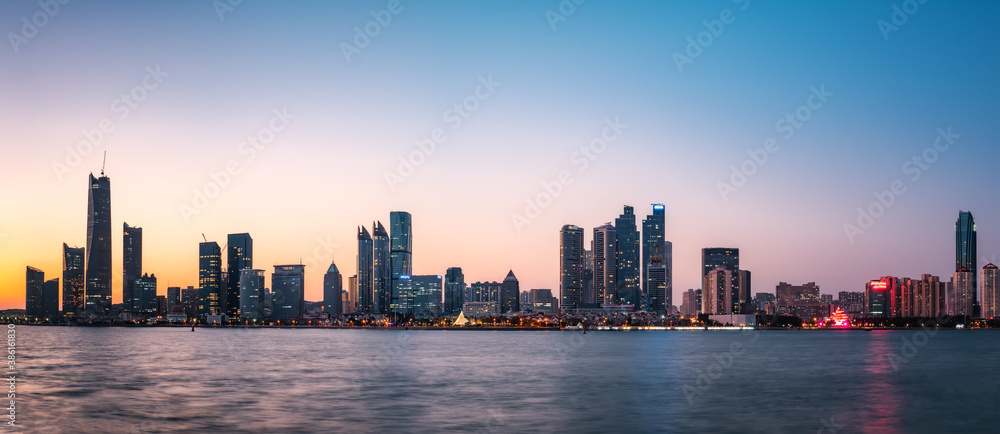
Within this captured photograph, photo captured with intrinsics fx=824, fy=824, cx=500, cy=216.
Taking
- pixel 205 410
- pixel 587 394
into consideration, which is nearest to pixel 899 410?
pixel 587 394

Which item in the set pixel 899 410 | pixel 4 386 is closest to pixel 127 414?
pixel 4 386

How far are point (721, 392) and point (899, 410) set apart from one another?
45.4ft

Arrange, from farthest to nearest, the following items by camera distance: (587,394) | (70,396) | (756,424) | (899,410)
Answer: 1. (587,394)
2. (70,396)
3. (899,410)
4. (756,424)

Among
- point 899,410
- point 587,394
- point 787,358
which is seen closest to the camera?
point 899,410

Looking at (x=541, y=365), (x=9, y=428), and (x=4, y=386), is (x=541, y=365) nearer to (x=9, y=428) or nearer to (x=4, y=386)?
(x=4, y=386)

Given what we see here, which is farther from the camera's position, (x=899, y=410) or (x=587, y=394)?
(x=587, y=394)

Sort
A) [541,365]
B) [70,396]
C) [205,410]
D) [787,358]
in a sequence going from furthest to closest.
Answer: [787,358]
[541,365]
[70,396]
[205,410]

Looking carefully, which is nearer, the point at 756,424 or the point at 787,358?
the point at 756,424

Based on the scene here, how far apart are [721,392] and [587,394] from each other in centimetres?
1117

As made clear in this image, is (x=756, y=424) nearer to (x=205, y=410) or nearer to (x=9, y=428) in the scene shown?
(x=205, y=410)

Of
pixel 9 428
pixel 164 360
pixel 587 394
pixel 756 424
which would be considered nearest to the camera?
pixel 9 428

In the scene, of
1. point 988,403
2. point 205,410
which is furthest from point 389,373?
point 988,403

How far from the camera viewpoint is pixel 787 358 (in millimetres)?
122000

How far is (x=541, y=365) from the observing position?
100688mm
